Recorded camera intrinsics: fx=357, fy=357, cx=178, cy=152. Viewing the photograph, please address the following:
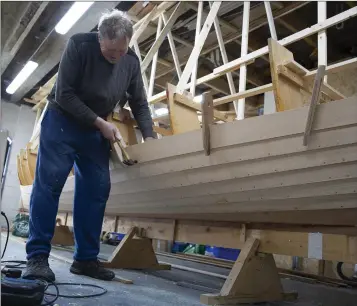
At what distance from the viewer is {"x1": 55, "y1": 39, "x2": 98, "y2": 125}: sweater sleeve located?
6.23ft

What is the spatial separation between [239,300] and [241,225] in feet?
1.53

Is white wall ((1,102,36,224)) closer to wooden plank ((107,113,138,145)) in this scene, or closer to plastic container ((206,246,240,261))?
plastic container ((206,246,240,261))

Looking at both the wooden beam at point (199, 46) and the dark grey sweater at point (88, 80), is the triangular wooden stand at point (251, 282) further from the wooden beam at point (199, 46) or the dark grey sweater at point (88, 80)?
the wooden beam at point (199, 46)

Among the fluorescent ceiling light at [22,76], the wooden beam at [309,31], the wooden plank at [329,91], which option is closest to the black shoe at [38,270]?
the wooden plank at [329,91]

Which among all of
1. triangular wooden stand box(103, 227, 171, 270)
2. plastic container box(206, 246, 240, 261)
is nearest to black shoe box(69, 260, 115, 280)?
triangular wooden stand box(103, 227, 171, 270)

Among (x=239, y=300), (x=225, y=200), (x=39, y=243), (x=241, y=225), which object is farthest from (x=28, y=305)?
(x=241, y=225)

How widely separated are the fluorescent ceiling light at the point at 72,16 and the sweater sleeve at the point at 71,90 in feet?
5.48

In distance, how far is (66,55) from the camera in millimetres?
1962

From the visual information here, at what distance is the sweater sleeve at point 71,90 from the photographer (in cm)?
190

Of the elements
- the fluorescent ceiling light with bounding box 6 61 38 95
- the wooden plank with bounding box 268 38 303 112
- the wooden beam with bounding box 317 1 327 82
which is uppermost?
the fluorescent ceiling light with bounding box 6 61 38 95

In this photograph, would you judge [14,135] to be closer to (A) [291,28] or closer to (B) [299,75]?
(A) [291,28]

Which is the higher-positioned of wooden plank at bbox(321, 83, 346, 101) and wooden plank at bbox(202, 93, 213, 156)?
wooden plank at bbox(321, 83, 346, 101)

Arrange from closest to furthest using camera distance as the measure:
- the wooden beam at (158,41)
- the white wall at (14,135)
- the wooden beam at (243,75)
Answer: the wooden beam at (243,75) < the wooden beam at (158,41) < the white wall at (14,135)

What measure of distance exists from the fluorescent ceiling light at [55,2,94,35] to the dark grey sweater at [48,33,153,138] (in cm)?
158
